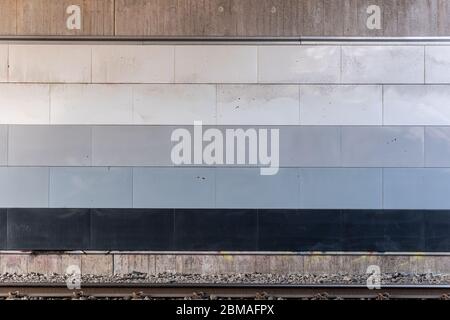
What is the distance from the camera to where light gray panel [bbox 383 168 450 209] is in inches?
274

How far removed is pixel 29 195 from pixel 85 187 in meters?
0.81

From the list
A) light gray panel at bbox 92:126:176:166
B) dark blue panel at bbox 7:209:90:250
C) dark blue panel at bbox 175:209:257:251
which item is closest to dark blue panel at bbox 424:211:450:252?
dark blue panel at bbox 175:209:257:251

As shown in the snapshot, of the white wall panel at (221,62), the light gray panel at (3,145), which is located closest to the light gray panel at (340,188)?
the white wall panel at (221,62)

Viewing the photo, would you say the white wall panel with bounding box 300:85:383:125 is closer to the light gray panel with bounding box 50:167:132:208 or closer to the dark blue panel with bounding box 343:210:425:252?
the dark blue panel with bounding box 343:210:425:252

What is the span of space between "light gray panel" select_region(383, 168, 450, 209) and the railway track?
116cm

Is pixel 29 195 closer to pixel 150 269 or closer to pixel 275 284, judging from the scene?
pixel 150 269

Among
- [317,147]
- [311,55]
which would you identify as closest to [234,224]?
[317,147]

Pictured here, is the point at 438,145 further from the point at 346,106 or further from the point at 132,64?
the point at 132,64

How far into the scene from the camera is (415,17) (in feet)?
23.0

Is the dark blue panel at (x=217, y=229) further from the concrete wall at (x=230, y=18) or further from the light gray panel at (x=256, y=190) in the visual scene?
the concrete wall at (x=230, y=18)

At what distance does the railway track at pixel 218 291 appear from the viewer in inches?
252

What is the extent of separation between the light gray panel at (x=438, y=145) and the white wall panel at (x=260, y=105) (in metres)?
1.88

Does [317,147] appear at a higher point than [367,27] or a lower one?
lower

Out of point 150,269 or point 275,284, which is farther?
point 150,269
